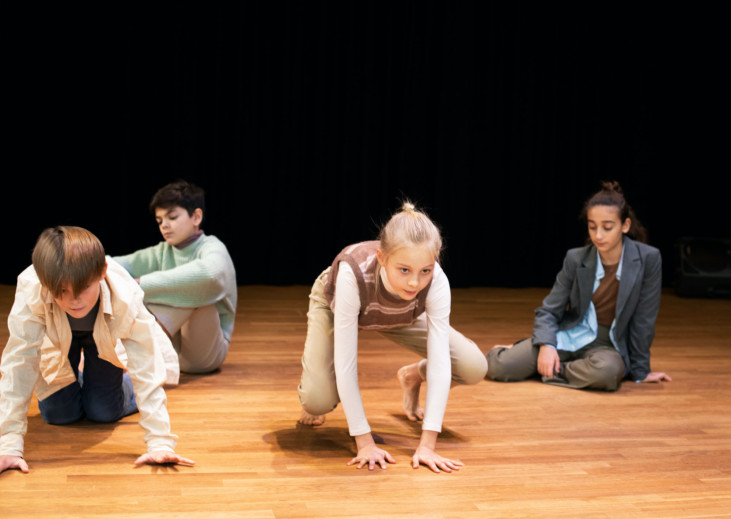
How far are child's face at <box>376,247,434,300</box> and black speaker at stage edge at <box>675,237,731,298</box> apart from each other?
4130 millimetres

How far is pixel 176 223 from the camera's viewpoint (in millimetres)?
3018

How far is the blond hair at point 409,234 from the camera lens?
2.02 meters

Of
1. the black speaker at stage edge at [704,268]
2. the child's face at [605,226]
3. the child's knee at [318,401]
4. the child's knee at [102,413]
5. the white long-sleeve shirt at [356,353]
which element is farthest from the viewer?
the black speaker at stage edge at [704,268]

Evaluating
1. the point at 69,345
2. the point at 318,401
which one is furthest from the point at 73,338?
the point at 318,401

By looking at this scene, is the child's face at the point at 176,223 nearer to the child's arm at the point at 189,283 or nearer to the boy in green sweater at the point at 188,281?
the boy in green sweater at the point at 188,281

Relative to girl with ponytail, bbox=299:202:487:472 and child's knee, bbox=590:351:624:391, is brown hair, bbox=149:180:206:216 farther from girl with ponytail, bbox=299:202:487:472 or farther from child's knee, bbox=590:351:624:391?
child's knee, bbox=590:351:624:391

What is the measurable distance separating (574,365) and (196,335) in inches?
57.5

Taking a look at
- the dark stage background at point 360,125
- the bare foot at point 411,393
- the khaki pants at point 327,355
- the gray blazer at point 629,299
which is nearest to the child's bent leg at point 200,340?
the khaki pants at point 327,355

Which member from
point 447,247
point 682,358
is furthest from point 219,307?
point 447,247

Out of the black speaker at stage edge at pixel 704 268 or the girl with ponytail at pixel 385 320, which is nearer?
the girl with ponytail at pixel 385 320

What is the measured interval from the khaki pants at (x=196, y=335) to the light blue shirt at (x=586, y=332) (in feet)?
4.43

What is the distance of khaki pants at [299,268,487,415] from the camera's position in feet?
7.59

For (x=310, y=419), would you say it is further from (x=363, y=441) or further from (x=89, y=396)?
(x=89, y=396)

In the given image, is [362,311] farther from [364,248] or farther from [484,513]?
[484,513]
